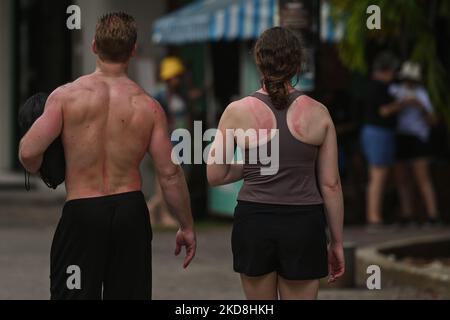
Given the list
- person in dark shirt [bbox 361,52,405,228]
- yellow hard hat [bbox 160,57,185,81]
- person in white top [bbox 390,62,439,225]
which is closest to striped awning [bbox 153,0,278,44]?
yellow hard hat [bbox 160,57,185,81]

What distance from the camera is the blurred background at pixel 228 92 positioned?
34.7 ft

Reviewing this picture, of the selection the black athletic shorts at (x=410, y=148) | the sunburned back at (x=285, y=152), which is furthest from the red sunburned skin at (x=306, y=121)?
the black athletic shorts at (x=410, y=148)

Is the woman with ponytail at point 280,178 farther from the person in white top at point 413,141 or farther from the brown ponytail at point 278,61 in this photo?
the person in white top at point 413,141

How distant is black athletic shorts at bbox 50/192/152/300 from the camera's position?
5.82 meters

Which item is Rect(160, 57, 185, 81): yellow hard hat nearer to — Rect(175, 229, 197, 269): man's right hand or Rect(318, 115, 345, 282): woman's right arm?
Rect(175, 229, 197, 269): man's right hand

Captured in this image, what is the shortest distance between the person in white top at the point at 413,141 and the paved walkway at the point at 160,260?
1.66ft

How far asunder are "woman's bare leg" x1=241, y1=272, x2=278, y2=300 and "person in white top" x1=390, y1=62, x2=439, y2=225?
30.7 ft

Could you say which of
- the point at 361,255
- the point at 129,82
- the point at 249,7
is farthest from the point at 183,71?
the point at 129,82

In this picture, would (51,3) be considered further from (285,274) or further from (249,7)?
(285,274)

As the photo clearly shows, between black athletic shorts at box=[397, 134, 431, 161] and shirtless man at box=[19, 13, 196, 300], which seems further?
black athletic shorts at box=[397, 134, 431, 161]

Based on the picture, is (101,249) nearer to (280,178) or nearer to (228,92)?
(280,178)

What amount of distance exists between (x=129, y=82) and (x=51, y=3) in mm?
14736

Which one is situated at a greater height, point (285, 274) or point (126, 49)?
point (126, 49)

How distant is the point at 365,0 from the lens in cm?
1057
